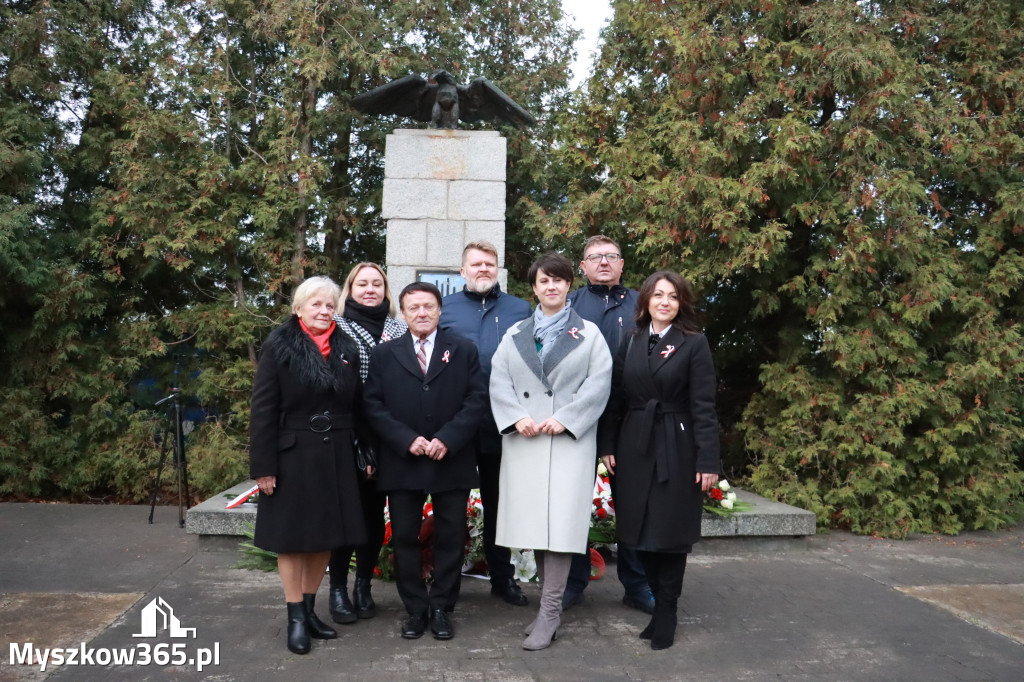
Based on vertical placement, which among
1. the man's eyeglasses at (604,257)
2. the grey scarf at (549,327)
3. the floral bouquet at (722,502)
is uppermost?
the man's eyeglasses at (604,257)

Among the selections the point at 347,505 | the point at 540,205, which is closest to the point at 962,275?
the point at 540,205

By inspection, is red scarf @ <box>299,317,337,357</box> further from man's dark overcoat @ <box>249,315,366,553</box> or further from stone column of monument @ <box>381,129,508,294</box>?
stone column of monument @ <box>381,129,508,294</box>

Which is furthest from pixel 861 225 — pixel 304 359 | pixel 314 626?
pixel 314 626

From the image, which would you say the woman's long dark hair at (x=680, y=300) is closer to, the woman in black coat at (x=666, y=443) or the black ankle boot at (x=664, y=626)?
the woman in black coat at (x=666, y=443)

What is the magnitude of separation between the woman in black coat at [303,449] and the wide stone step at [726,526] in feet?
6.58

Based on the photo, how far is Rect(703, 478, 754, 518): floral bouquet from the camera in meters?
5.79

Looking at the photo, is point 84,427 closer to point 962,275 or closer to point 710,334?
point 710,334

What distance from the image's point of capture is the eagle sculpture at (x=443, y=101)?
669 centimetres

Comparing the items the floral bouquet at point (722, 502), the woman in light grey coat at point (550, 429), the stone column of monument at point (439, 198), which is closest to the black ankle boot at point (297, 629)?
the woman in light grey coat at point (550, 429)

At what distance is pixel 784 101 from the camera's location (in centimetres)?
711

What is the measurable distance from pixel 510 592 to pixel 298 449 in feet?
4.89

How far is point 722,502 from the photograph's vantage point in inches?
229

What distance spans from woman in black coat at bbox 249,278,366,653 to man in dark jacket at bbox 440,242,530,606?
2.69 ft

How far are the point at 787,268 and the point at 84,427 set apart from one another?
6641mm
